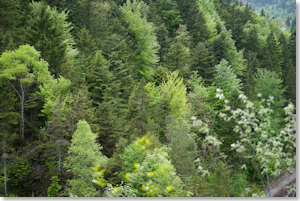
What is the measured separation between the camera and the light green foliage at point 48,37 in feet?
62.3

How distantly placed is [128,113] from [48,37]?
854 cm

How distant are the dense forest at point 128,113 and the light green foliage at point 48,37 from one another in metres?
0.08

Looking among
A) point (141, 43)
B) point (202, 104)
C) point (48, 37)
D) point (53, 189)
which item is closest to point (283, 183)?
point (53, 189)

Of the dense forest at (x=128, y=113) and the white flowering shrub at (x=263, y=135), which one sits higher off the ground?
the white flowering shrub at (x=263, y=135)

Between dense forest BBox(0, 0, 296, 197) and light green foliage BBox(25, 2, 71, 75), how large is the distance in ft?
0.26

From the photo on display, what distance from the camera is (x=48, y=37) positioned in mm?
19500

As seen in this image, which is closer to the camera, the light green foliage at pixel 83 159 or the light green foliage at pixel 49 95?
the light green foliage at pixel 83 159

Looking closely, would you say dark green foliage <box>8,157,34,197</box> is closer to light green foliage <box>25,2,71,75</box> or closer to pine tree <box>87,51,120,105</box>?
pine tree <box>87,51,120,105</box>

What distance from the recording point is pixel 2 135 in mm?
11586

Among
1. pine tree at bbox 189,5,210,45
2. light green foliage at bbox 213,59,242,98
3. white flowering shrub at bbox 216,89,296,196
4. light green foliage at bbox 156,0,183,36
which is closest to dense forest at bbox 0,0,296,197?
white flowering shrub at bbox 216,89,296,196

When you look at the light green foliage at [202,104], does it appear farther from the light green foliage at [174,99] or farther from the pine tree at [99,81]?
the pine tree at [99,81]

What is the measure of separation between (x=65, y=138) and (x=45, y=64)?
16.3 ft

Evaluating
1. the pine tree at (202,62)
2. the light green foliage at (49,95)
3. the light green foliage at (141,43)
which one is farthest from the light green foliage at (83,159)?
the pine tree at (202,62)

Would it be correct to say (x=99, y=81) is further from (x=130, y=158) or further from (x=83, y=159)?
(x=130, y=158)
